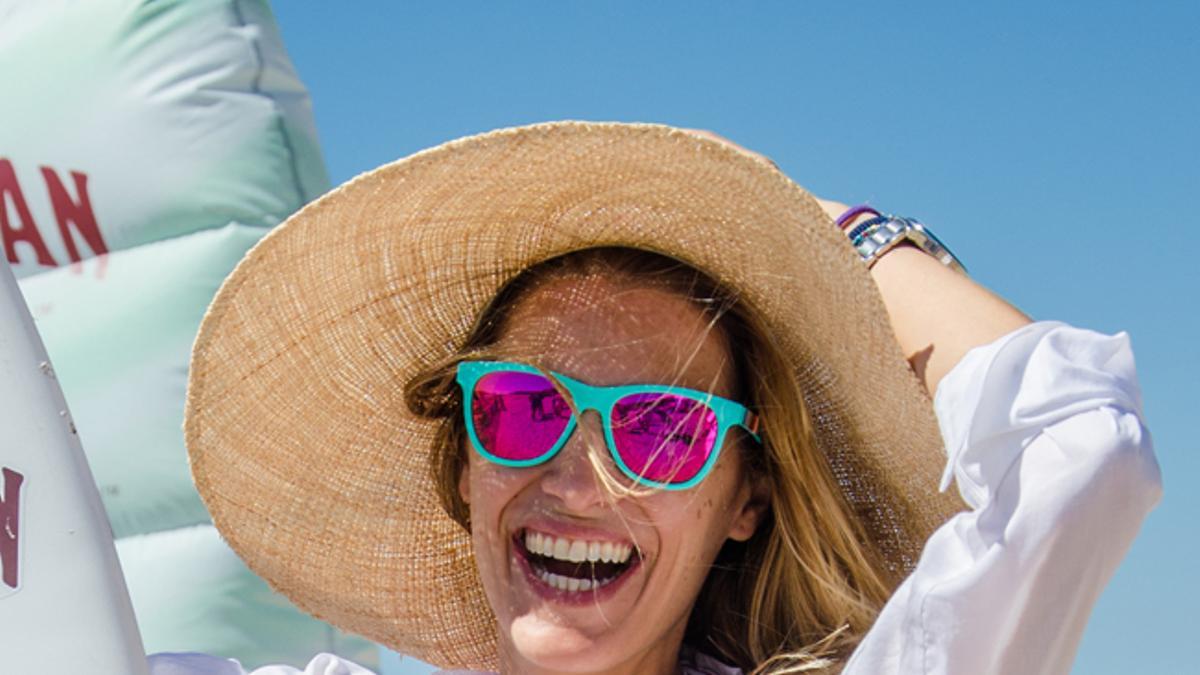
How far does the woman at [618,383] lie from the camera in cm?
163

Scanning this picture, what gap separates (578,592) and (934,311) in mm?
482

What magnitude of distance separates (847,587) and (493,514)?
0.41 m

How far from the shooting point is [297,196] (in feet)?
9.40

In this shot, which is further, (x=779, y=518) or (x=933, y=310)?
(x=779, y=518)

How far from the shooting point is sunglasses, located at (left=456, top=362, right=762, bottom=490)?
64.1 inches

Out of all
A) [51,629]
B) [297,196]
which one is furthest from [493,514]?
[297,196]

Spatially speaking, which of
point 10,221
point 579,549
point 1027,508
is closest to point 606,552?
point 579,549

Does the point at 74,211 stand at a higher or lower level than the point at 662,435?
lower

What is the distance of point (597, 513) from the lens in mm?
1646

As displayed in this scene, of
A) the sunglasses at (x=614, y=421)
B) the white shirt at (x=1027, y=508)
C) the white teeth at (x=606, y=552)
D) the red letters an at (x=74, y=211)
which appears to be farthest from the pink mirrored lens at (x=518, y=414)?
the red letters an at (x=74, y=211)

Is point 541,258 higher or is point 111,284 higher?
point 541,258

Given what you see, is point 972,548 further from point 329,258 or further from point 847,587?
point 329,258

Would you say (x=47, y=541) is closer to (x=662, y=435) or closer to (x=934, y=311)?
(x=662, y=435)

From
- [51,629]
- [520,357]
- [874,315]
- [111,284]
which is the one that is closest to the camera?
[51,629]
